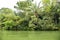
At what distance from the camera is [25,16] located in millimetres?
5320

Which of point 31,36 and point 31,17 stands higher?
point 31,17

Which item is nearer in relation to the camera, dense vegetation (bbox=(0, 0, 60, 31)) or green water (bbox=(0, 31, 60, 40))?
green water (bbox=(0, 31, 60, 40))

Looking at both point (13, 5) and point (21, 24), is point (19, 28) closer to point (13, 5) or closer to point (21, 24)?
point (21, 24)

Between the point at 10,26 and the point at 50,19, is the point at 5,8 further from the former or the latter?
the point at 50,19

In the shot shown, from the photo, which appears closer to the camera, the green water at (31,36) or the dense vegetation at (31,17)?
the green water at (31,36)

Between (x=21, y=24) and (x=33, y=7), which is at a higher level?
(x=33, y=7)

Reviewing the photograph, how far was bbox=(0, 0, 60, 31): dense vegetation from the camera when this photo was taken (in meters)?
5.30

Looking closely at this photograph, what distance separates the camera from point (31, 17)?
17.4 ft

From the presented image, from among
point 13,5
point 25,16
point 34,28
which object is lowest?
point 34,28

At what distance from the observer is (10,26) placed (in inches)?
210

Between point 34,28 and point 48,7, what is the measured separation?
795mm

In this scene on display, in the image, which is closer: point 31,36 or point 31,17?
point 31,36

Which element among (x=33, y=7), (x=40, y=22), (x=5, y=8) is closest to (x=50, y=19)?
(x=40, y=22)

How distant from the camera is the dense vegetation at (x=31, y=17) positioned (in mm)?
5297
